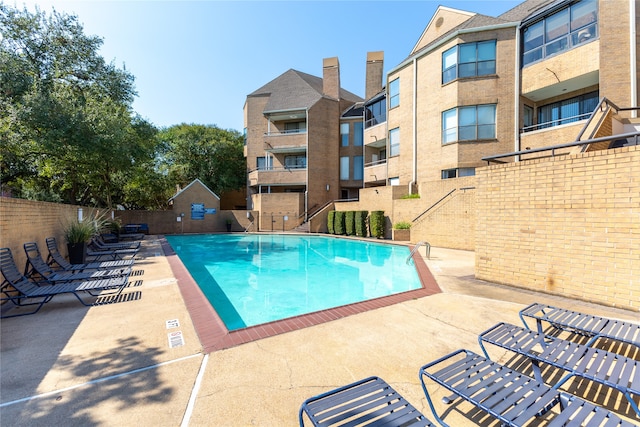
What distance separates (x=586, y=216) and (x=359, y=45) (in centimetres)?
2702

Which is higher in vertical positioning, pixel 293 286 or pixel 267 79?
pixel 267 79

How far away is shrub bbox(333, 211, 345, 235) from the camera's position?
74.5 feet

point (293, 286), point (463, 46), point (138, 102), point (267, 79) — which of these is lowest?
point (293, 286)

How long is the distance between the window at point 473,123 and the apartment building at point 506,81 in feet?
0.18

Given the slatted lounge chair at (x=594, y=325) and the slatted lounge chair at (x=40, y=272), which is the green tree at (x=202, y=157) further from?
the slatted lounge chair at (x=594, y=325)

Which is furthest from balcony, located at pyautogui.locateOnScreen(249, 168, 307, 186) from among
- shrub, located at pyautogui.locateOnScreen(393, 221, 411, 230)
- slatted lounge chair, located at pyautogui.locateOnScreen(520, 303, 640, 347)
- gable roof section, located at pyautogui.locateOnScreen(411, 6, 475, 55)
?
slatted lounge chair, located at pyautogui.locateOnScreen(520, 303, 640, 347)

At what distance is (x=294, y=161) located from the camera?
3011 cm

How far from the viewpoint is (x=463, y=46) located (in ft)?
55.7

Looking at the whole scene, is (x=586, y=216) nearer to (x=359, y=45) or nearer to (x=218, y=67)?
(x=218, y=67)

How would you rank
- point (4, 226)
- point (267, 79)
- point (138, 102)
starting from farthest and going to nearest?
1. point (267, 79)
2. point (138, 102)
3. point (4, 226)

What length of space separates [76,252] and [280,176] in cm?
2049

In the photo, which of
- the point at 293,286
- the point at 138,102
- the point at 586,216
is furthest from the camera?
the point at 138,102

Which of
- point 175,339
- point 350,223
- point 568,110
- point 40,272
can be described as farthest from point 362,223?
point 175,339

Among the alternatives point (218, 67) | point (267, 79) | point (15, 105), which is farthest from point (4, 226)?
point (267, 79)
